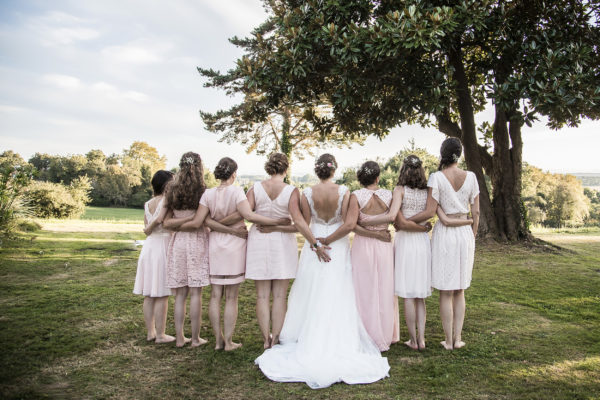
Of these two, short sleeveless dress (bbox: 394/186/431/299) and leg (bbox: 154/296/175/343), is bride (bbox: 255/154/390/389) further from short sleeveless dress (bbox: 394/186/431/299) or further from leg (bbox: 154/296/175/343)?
leg (bbox: 154/296/175/343)

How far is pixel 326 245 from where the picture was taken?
434cm

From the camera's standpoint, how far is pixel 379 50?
8.17m

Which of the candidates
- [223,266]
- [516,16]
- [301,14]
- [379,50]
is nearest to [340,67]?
[379,50]

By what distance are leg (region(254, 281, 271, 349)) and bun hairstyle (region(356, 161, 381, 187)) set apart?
1.67 m

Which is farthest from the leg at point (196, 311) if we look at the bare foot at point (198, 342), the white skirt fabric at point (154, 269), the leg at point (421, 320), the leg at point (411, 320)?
the leg at point (421, 320)

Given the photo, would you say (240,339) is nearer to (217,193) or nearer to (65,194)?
(217,193)

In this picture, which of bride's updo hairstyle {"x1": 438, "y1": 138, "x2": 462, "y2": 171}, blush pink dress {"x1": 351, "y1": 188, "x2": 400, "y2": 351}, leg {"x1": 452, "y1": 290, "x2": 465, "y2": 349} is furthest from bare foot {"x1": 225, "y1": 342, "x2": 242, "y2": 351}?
bride's updo hairstyle {"x1": 438, "y1": 138, "x2": 462, "y2": 171}

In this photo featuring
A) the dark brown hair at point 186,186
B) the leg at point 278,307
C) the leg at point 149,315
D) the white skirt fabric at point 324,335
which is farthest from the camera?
the leg at point 149,315

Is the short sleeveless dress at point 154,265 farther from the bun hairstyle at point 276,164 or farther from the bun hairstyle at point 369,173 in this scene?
the bun hairstyle at point 369,173

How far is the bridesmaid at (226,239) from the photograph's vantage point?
4.33 metres

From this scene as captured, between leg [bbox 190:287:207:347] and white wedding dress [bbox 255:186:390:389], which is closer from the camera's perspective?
white wedding dress [bbox 255:186:390:389]

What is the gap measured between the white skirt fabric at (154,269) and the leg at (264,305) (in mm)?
1144

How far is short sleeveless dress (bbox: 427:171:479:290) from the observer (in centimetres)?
430

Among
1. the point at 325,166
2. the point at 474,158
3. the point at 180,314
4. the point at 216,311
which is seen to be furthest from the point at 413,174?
the point at 474,158
